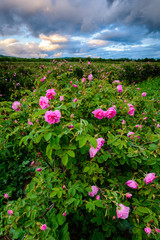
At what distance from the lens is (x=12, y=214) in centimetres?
130

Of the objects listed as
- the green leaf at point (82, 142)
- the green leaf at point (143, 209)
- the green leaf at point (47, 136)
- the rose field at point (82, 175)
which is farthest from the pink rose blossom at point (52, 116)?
Answer: the green leaf at point (143, 209)

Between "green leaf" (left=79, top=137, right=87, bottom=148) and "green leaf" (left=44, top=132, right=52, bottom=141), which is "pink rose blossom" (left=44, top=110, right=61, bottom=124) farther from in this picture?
"green leaf" (left=79, top=137, right=87, bottom=148)

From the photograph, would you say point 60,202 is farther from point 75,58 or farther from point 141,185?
point 75,58

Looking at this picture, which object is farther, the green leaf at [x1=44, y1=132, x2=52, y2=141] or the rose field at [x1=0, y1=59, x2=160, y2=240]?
the rose field at [x1=0, y1=59, x2=160, y2=240]

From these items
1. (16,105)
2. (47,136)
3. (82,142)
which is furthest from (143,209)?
(16,105)

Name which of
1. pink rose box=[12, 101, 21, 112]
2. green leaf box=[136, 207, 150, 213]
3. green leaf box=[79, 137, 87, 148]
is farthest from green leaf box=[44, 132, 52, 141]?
green leaf box=[136, 207, 150, 213]

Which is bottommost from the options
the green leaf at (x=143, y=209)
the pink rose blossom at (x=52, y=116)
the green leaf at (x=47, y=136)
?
the green leaf at (x=143, y=209)

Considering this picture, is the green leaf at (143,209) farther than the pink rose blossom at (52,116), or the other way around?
the green leaf at (143,209)

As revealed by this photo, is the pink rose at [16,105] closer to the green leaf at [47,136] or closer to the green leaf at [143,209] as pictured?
the green leaf at [47,136]

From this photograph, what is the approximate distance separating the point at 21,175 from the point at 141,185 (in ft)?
7.58

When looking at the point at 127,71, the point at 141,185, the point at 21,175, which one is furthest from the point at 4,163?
the point at 127,71

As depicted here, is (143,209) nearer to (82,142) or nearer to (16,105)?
(82,142)

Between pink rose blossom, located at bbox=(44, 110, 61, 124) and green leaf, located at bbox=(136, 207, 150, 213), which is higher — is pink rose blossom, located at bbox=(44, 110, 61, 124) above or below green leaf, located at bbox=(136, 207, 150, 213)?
above

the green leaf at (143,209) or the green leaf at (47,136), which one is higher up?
the green leaf at (47,136)
